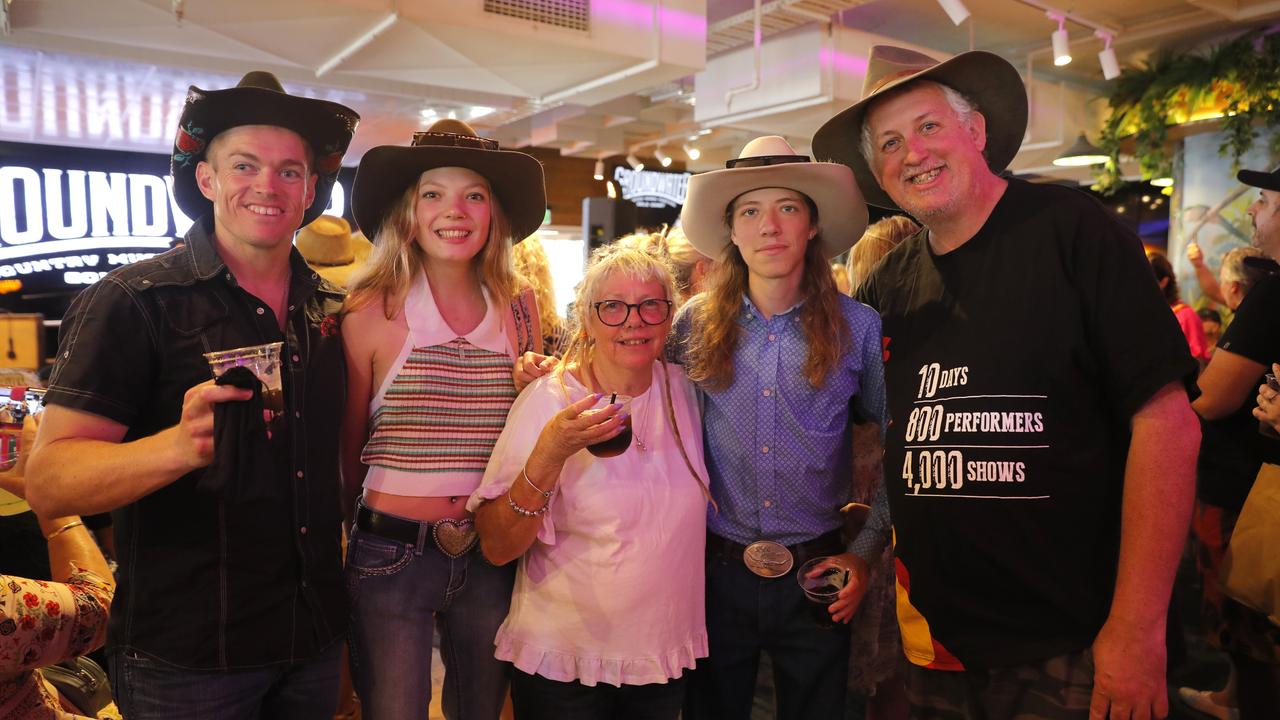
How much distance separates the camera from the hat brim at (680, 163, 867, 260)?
2295mm

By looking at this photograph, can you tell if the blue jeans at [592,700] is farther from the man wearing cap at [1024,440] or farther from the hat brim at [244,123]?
the hat brim at [244,123]

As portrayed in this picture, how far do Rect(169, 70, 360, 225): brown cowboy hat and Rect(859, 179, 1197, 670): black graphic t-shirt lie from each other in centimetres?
150

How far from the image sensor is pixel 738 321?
233 cm

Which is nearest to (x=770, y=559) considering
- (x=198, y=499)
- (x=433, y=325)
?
(x=433, y=325)

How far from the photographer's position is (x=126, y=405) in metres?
1.67

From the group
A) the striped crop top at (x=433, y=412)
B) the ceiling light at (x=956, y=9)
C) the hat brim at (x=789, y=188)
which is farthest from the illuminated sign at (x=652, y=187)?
the striped crop top at (x=433, y=412)

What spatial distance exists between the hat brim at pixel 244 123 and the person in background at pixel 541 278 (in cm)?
199

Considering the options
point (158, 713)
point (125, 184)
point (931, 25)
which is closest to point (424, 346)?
point (158, 713)

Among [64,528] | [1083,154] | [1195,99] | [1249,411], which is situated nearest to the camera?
[64,528]

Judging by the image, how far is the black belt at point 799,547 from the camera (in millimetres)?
2195

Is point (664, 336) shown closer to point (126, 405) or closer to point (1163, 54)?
point (126, 405)

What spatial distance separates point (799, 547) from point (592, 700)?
66cm

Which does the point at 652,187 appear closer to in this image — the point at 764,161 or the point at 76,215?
the point at 76,215

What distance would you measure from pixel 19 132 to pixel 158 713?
9256 mm
